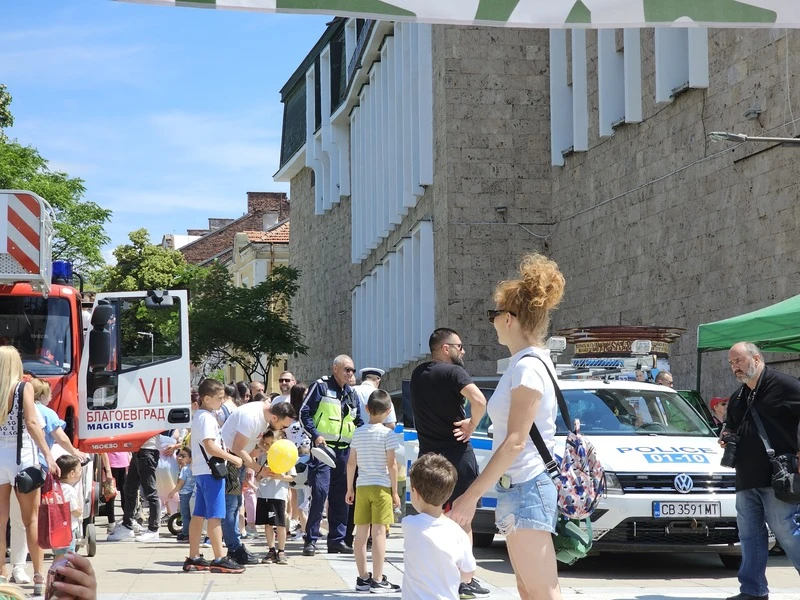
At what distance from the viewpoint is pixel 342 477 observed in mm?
13281

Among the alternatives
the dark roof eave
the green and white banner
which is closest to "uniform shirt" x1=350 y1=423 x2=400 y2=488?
the green and white banner

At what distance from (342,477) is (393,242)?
30934mm

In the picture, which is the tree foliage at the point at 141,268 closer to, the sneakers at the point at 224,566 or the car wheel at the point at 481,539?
the car wheel at the point at 481,539

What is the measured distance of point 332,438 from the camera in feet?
43.1

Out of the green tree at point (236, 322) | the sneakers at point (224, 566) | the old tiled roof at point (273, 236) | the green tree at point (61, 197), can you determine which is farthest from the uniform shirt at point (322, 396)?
the old tiled roof at point (273, 236)

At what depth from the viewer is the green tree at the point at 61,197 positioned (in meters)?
41.2

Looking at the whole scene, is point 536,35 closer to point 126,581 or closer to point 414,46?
point 414,46

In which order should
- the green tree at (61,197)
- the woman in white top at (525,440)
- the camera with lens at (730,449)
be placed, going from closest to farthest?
the woman in white top at (525,440) < the camera with lens at (730,449) < the green tree at (61,197)

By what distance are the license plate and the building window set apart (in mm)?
24883

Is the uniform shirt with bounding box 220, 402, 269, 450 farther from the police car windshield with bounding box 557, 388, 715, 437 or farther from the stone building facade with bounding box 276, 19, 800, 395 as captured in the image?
the stone building facade with bounding box 276, 19, 800, 395

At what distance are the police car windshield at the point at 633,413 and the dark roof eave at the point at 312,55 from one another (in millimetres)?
42329

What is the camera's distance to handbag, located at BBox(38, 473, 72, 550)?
980 centimetres

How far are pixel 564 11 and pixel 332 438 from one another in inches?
418

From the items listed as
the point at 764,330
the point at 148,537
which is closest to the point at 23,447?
the point at 148,537
